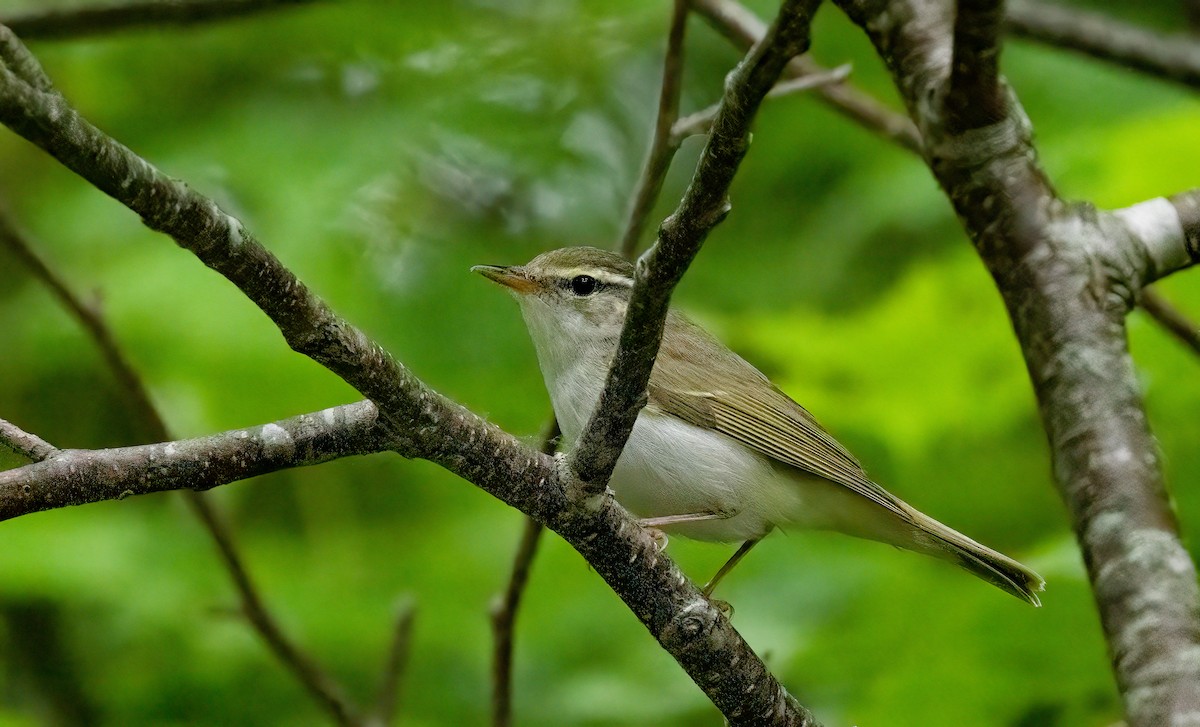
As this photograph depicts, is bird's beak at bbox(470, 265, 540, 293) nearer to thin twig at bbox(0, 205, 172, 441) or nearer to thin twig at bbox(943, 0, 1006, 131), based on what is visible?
thin twig at bbox(0, 205, 172, 441)

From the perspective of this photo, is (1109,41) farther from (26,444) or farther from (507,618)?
(26,444)

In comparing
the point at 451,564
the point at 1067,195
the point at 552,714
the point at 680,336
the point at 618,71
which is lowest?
the point at 552,714

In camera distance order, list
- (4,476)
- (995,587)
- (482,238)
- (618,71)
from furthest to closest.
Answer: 1. (618,71)
2. (482,238)
3. (995,587)
4. (4,476)

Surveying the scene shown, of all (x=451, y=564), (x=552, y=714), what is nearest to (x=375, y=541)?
(x=451, y=564)

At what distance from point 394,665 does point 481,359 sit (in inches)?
79.3

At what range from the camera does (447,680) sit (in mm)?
5375

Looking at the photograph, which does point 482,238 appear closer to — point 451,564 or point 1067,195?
point 451,564

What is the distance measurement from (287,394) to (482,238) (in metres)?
2.28

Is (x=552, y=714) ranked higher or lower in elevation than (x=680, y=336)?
lower

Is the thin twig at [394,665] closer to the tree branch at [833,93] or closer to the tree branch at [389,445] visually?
the tree branch at [389,445]

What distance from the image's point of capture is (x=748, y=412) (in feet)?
16.0

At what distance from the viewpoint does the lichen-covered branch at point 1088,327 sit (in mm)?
2357

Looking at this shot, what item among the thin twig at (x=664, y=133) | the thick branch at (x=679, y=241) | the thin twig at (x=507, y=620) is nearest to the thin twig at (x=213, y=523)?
the thin twig at (x=507, y=620)

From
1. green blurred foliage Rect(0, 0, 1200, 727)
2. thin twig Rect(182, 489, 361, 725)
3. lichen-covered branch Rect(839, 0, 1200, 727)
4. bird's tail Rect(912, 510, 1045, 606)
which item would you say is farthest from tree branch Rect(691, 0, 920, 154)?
thin twig Rect(182, 489, 361, 725)
